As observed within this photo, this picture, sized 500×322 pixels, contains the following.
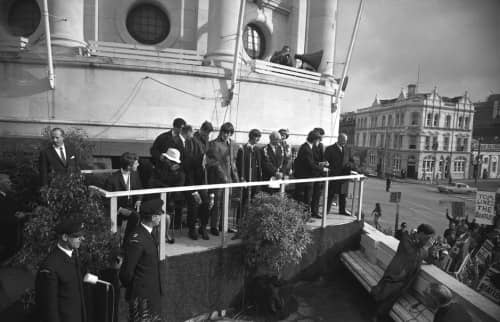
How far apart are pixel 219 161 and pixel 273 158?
153cm

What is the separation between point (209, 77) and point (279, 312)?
8.04 m

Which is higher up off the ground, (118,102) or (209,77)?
(209,77)

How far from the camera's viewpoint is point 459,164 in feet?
247

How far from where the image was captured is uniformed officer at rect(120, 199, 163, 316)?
327cm

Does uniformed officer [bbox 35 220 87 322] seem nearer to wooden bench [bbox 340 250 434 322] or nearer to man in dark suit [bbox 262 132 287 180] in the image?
man in dark suit [bbox 262 132 287 180]

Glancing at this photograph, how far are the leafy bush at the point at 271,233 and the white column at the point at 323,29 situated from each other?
11323mm

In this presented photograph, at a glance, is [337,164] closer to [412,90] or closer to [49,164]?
[49,164]

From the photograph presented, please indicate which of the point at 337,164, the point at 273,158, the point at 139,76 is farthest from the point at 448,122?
the point at 273,158

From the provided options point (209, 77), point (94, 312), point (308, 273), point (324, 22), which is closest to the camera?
point (94, 312)

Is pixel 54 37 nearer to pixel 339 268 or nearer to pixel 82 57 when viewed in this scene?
pixel 82 57

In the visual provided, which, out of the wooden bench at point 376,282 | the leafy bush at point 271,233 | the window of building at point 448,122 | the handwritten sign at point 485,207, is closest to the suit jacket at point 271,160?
the leafy bush at point 271,233

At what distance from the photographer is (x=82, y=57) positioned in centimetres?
956

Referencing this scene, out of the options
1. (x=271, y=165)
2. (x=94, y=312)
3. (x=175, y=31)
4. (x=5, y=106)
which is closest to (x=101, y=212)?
(x=94, y=312)

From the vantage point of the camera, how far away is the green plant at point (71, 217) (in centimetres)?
332
